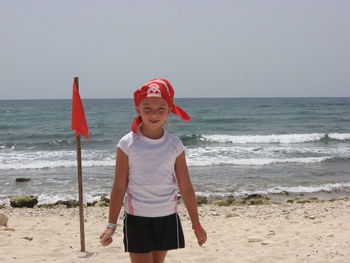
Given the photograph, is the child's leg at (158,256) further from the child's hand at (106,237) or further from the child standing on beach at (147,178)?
the child's hand at (106,237)

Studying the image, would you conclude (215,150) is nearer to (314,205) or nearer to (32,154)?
(32,154)

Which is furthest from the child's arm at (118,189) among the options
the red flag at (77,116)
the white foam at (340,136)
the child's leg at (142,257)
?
the white foam at (340,136)

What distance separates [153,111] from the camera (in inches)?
103

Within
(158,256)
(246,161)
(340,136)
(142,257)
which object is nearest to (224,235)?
(158,256)

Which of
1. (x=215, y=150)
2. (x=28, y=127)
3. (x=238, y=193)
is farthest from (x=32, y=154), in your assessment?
(x=28, y=127)

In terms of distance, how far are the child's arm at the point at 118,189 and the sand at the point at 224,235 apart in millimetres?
2599

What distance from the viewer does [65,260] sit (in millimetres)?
5129

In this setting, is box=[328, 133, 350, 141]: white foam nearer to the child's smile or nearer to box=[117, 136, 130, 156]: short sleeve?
the child's smile

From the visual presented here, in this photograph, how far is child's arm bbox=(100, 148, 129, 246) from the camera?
2.59 metres

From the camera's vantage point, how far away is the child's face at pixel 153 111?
261cm

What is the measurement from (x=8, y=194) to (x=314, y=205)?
7.32 meters

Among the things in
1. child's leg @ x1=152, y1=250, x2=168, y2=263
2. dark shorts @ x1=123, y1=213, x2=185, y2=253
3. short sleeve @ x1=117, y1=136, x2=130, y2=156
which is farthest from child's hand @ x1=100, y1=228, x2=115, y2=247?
short sleeve @ x1=117, y1=136, x2=130, y2=156

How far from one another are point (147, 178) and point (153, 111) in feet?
1.35

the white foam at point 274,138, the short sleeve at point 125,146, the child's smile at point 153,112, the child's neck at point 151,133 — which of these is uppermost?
the child's smile at point 153,112
